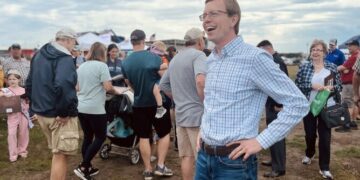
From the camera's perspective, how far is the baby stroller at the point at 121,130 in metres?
5.82

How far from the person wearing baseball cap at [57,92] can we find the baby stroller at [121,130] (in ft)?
4.48

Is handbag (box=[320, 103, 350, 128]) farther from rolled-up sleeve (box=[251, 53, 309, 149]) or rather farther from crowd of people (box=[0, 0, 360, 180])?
rolled-up sleeve (box=[251, 53, 309, 149])

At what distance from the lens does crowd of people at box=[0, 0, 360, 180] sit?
2113 mm

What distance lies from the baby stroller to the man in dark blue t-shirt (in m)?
0.39

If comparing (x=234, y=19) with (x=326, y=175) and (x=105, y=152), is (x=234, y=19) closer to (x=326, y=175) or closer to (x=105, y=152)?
(x=326, y=175)

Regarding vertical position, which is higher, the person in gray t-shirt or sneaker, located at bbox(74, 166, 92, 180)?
the person in gray t-shirt

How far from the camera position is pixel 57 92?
14.0ft

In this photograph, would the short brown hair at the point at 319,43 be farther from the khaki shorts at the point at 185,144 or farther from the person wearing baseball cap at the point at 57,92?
the person wearing baseball cap at the point at 57,92

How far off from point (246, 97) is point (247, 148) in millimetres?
273

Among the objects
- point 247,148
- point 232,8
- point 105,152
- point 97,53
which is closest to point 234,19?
point 232,8

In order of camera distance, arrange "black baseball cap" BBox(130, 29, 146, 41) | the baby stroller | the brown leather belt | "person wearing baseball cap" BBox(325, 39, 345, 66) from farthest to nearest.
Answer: "person wearing baseball cap" BBox(325, 39, 345, 66) → the baby stroller → "black baseball cap" BBox(130, 29, 146, 41) → the brown leather belt

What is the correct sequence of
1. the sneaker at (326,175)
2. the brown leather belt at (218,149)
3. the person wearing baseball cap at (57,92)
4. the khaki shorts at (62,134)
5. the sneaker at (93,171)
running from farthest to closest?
the sneaker at (93,171) < the sneaker at (326,175) < the khaki shorts at (62,134) < the person wearing baseball cap at (57,92) < the brown leather belt at (218,149)

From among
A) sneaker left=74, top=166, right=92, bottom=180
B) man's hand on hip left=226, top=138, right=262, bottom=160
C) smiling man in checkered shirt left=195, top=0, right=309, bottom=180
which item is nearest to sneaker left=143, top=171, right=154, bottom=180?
sneaker left=74, top=166, right=92, bottom=180

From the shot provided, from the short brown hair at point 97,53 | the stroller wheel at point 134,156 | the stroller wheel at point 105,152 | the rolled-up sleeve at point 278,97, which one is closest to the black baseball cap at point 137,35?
the short brown hair at point 97,53
